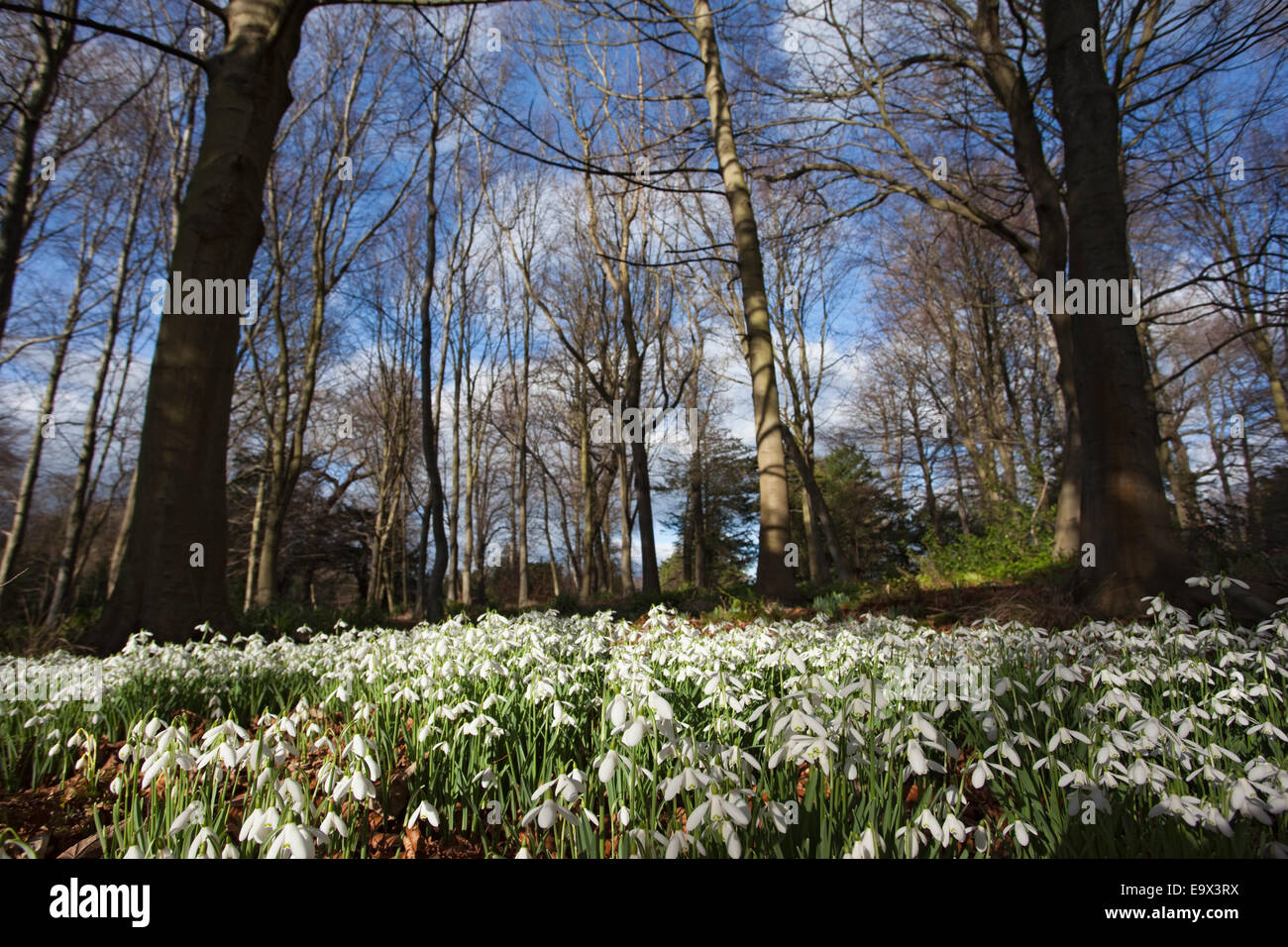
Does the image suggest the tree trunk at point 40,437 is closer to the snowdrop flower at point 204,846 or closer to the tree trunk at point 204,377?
the tree trunk at point 204,377

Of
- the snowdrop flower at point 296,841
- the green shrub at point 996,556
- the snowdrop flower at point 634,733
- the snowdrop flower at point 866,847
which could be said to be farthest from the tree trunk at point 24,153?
the green shrub at point 996,556

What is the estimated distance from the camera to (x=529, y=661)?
130 inches

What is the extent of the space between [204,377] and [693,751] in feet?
20.0

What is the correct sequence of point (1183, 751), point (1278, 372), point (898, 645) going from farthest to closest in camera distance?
point (1278, 372)
point (898, 645)
point (1183, 751)

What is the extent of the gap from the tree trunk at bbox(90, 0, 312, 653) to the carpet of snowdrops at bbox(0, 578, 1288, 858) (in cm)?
161

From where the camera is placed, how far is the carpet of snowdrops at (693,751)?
64.0 inches

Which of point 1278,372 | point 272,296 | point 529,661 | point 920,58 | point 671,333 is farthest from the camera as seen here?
point 671,333

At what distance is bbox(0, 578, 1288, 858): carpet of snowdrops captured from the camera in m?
1.62

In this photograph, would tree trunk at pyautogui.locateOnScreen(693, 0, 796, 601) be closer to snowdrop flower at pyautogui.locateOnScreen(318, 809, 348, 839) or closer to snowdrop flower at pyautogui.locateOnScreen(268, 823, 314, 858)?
snowdrop flower at pyautogui.locateOnScreen(318, 809, 348, 839)

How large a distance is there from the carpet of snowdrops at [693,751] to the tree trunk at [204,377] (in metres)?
1.61
